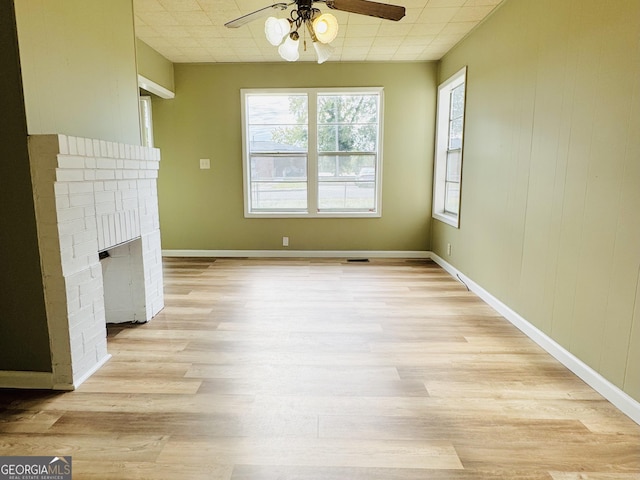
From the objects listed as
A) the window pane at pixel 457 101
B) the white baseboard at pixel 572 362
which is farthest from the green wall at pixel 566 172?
the window pane at pixel 457 101

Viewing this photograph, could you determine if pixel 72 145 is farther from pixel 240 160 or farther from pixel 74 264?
pixel 240 160

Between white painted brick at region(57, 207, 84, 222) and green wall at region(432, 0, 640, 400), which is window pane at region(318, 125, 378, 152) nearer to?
green wall at region(432, 0, 640, 400)

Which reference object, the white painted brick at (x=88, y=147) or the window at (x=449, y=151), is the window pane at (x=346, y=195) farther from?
the white painted brick at (x=88, y=147)

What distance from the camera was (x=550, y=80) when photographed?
2545 mm

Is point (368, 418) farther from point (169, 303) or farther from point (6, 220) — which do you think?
point (169, 303)

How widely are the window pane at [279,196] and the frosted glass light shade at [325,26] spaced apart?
3032mm

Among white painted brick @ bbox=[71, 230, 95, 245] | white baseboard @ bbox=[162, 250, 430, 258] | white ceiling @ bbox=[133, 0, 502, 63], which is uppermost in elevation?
white ceiling @ bbox=[133, 0, 502, 63]

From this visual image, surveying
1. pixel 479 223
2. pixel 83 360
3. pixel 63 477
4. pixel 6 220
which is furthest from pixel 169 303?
pixel 479 223

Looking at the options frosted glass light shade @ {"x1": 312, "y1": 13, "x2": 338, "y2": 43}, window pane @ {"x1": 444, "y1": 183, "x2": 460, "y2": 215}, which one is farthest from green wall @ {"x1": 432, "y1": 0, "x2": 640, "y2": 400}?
frosted glass light shade @ {"x1": 312, "y1": 13, "x2": 338, "y2": 43}

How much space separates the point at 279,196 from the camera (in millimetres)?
5398

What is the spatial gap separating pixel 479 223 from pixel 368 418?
8.27 feet

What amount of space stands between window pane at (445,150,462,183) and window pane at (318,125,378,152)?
3.31ft

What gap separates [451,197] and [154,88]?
154 inches

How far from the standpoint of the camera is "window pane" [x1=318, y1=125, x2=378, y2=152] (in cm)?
521
